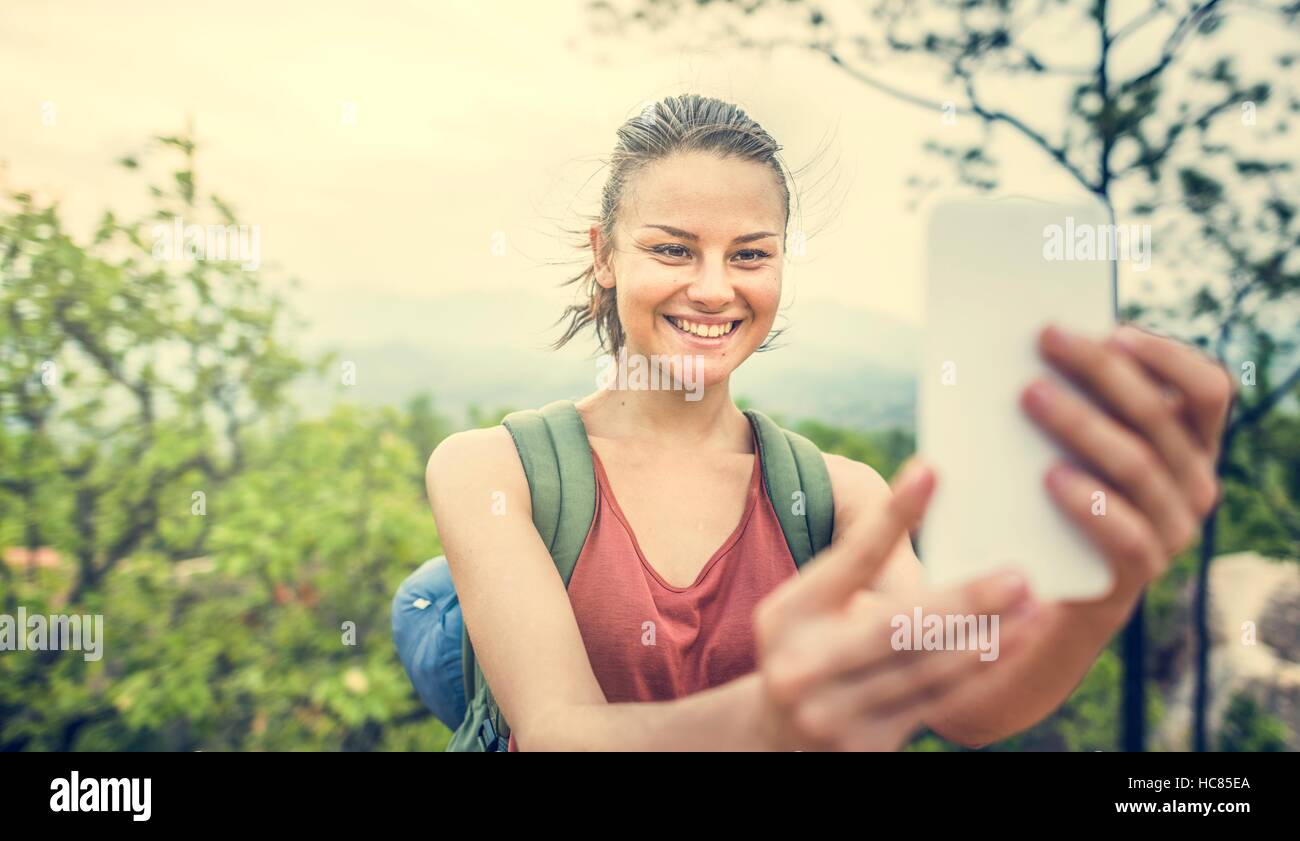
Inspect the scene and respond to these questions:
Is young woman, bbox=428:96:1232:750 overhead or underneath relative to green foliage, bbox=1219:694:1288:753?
overhead

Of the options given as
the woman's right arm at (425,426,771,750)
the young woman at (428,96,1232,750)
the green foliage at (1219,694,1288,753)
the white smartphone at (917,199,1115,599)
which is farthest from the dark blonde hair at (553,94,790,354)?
the green foliage at (1219,694,1288,753)

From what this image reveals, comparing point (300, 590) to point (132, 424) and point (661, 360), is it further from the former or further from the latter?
point (661, 360)

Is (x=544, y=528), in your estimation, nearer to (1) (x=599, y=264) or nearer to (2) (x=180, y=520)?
(1) (x=599, y=264)

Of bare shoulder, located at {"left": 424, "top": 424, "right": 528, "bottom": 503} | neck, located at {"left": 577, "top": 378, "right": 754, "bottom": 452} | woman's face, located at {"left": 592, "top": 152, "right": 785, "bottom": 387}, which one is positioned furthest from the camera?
neck, located at {"left": 577, "top": 378, "right": 754, "bottom": 452}

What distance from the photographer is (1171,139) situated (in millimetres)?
Answer: 2531

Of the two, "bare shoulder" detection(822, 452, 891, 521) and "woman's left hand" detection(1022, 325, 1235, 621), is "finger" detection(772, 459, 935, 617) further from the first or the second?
"bare shoulder" detection(822, 452, 891, 521)

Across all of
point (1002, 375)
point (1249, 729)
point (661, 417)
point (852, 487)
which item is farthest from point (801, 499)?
point (1249, 729)

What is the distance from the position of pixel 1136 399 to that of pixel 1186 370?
74 millimetres

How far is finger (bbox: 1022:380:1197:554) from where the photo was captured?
2.73 feet

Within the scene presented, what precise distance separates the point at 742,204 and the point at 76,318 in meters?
2.40

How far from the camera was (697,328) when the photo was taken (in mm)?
1574

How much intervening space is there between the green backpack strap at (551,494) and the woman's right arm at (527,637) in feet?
0.10
